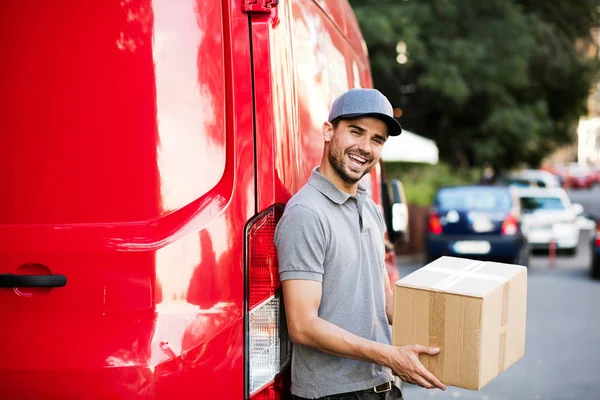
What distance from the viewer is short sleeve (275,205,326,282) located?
92.0 inches

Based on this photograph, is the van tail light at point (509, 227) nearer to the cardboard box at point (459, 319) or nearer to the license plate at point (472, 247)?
the license plate at point (472, 247)

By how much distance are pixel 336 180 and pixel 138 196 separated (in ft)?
2.19

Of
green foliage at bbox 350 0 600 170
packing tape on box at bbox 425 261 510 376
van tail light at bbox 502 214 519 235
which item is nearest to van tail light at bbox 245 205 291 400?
packing tape on box at bbox 425 261 510 376

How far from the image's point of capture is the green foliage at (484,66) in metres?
21.8

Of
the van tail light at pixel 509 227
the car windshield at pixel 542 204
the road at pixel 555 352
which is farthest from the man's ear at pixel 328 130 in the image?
the car windshield at pixel 542 204

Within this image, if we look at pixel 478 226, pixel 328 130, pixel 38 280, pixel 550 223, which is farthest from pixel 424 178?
pixel 38 280

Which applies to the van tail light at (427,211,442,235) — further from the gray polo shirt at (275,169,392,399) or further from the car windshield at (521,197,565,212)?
the gray polo shirt at (275,169,392,399)

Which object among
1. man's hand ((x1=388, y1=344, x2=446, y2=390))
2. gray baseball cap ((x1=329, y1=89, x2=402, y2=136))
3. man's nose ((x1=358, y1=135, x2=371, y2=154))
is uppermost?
gray baseball cap ((x1=329, y1=89, x2=402, y2=136))

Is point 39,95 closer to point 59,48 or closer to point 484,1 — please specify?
point 59,48

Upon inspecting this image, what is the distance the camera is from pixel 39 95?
2.29 metres

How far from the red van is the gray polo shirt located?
4.1 inches

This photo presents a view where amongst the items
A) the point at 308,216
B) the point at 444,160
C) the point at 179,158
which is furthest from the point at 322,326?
the point at 444,160

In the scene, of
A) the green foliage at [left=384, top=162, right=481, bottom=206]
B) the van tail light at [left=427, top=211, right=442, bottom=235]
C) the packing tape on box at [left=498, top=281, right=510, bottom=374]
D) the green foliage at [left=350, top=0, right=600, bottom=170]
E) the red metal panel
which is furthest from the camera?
the green foliage at [left=350, top=0, right=600, bottom=170]

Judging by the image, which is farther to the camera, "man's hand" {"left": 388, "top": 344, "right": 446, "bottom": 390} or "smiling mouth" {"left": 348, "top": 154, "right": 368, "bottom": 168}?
"smiling mouth" {"left": 348, "top": 154, "right": 368, "bottom": 168}
